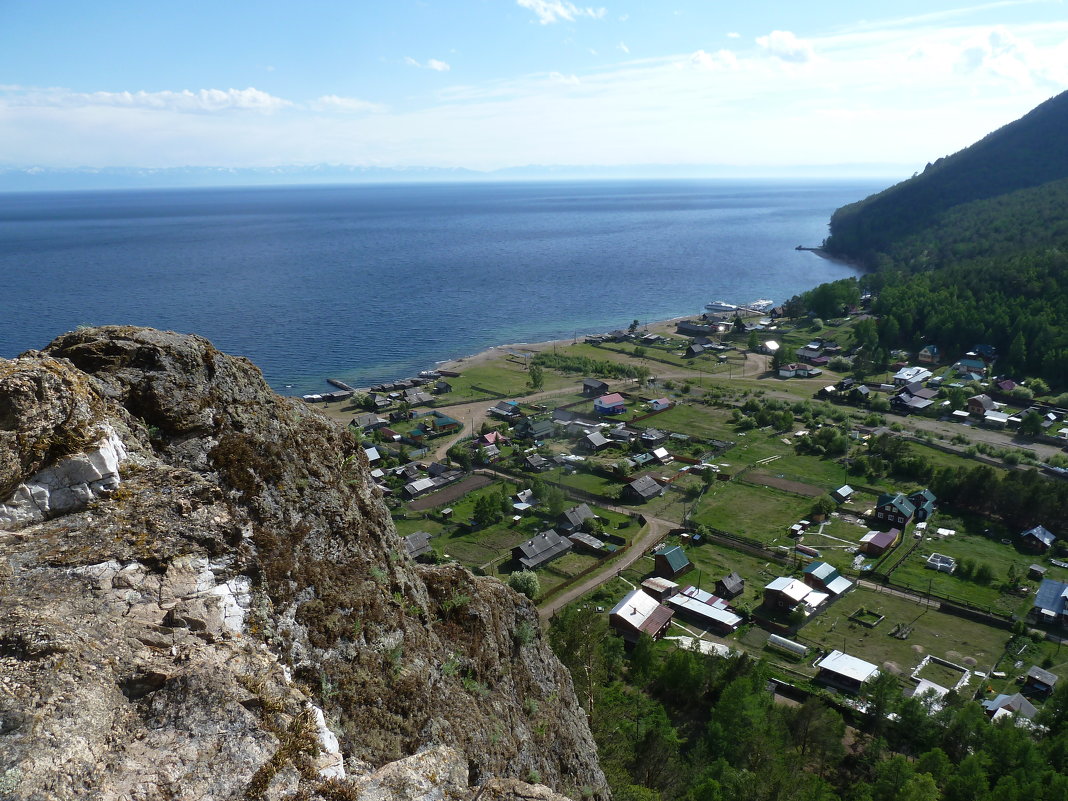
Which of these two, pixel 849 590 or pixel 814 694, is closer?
pixel 814 694

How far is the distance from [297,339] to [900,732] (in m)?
85.8

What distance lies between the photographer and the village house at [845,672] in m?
29.9

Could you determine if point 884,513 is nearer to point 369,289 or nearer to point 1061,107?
point 369,289

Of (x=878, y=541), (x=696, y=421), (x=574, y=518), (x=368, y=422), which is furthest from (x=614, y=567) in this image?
A: (x=368, y=422)

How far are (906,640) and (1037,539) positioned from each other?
50.6 feet

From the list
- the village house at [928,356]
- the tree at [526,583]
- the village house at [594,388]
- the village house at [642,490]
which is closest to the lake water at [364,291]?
the village house at [594,388]

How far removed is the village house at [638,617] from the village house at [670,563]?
3371 millimetres

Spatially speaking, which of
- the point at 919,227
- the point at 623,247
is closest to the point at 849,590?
the point at 919,227

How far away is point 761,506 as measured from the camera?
46.5 meters

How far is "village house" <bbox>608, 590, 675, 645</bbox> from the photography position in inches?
1324

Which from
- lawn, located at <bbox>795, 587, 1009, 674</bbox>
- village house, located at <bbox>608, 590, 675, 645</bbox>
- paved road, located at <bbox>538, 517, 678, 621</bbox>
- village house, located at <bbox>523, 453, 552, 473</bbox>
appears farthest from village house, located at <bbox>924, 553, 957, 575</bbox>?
village house, located at <bbox>523, 453, 552, 473</bbox>

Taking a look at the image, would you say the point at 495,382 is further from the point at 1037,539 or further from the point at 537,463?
the point at 1037,539

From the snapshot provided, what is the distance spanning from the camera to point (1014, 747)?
76.8 ft

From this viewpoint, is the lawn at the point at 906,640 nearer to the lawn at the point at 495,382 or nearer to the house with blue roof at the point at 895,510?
the house with blue roof at the point at 895,510
